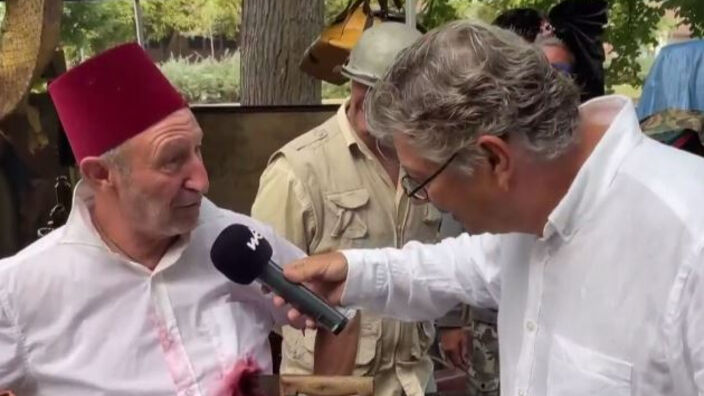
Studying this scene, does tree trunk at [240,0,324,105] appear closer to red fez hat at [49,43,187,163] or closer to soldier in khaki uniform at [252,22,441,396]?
soldier in khaki uniform at [252,22,441,396]

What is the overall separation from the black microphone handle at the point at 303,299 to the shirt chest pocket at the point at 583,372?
42cm

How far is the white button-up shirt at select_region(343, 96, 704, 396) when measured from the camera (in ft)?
5.10

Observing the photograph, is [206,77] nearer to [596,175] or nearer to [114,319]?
[114,319]

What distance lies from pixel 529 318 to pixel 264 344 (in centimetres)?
78

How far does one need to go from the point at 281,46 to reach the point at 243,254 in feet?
10.1

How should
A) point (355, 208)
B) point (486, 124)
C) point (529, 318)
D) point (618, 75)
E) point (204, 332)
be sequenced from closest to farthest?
point (486, 124) → point (529, 318) → point (204, 332) → point (355, 208) → point (618, 75)

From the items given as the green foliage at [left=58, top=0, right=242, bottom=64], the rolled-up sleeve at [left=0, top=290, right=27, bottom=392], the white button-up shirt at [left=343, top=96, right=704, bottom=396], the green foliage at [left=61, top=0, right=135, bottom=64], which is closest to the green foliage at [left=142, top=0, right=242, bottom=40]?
the green foliage at [left=58, top=0, right=242, bottom=64]

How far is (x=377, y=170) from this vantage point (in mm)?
3115

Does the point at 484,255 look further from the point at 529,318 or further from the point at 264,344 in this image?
the point at 264,344

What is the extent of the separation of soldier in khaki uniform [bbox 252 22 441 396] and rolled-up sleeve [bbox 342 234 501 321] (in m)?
0.86

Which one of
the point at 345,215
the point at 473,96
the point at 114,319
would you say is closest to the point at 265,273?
the point at 114,319

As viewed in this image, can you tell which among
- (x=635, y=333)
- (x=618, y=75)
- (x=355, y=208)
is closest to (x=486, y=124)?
(x=635, y=333)

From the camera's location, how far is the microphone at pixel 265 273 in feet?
6.10

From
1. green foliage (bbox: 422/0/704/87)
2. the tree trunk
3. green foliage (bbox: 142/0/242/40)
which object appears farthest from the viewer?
green foliage (bbox: 142/0/242/40)
